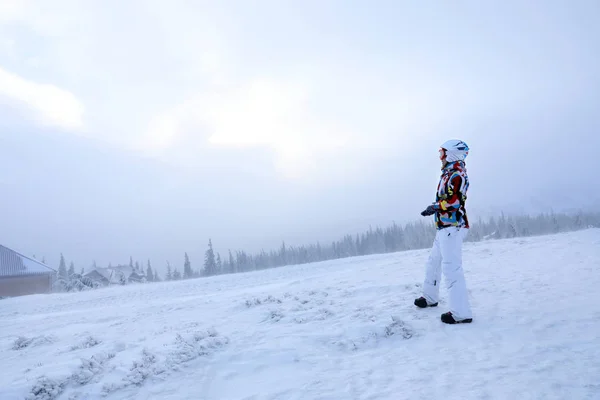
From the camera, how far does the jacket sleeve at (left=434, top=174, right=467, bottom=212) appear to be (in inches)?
206

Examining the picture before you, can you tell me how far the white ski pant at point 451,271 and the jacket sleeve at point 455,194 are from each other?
1.22 feet

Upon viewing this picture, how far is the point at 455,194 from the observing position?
5.24m

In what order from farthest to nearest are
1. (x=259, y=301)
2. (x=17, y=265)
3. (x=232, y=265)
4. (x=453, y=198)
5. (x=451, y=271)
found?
1. (x=232, y=265)
2. (x=17, y=265)
3. (x=259, y=301)
4. (x=453, y=198)
5. (x=451, y=271)

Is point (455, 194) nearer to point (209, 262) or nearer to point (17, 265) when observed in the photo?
point (17, 265)

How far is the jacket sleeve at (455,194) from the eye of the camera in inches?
206

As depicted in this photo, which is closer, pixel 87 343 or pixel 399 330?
pixel 399 330

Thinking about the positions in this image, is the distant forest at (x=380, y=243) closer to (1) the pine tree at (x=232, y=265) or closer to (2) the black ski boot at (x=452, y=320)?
(1) the pine tree at (x=232, y=265)

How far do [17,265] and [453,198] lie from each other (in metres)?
47.2

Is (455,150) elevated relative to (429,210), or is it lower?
elevated

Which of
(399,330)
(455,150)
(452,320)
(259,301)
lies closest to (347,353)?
(399,330)

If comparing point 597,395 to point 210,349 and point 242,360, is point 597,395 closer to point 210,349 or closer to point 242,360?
point 242,360

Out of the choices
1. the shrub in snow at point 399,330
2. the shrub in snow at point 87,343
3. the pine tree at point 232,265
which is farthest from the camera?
the pine tree at point 232,265

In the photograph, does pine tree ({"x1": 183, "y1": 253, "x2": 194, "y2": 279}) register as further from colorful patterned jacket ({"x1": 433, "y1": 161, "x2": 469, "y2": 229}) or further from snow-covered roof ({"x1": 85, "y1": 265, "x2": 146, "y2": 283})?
colorful patterned jacket ({"x1": 433, "y1": 161, "x2": 469, "y2": 229})

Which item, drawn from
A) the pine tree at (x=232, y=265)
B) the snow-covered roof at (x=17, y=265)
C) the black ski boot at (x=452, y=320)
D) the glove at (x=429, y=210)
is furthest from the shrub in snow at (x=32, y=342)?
the pine tree at (x=232, y=265)
